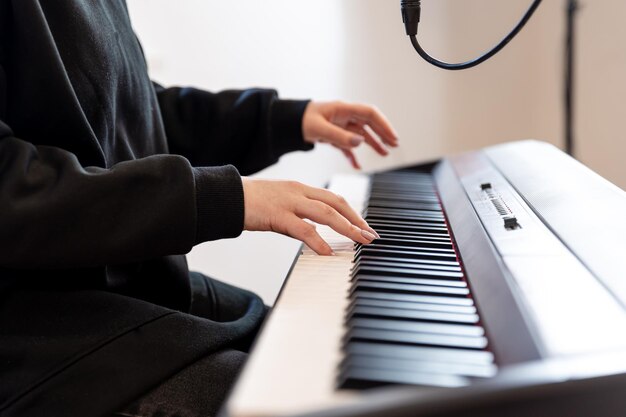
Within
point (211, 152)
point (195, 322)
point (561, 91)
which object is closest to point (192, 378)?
point (195, 322)

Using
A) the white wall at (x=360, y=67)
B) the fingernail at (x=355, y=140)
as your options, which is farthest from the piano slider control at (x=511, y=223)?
the white wall at (x=360, y=67)

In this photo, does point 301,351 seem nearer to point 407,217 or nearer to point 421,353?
point 421,353

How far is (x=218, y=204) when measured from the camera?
67 centimetres

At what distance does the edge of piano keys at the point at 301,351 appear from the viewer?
1.37ft

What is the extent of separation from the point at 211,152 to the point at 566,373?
2.75 feet

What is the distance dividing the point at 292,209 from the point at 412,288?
0.15 m

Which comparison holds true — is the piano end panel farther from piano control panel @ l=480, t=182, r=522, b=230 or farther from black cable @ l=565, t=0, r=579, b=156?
black cable @ l=565, t=0, r=579, b=156

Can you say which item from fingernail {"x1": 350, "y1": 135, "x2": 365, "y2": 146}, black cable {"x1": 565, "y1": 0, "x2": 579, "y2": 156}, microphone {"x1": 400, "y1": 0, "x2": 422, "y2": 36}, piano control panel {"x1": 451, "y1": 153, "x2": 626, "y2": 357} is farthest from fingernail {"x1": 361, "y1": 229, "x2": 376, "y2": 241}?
black cable {"x1": 565, "y1": 0, "x2": 579, "y2": 156}

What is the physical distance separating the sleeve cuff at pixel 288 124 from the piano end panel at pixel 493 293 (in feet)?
1.10

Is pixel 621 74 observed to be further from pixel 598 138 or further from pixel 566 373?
pixel 566 373

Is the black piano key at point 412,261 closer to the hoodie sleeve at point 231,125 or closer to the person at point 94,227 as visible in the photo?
the person at point 94,227

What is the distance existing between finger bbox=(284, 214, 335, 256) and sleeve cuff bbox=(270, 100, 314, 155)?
0.44 metres

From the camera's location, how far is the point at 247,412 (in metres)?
0.41

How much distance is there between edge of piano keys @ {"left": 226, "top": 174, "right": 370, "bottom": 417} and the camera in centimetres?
42
